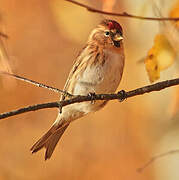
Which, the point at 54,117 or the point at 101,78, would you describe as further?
the point at 54,117

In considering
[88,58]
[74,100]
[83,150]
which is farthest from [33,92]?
[74,100]

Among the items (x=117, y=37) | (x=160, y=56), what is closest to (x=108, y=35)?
(x=117, y=37)

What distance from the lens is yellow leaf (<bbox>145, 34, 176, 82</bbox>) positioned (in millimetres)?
1898

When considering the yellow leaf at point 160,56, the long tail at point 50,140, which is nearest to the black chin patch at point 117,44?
the long tail at point 50,140

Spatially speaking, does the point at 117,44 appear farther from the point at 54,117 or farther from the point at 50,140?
the point at 54,117

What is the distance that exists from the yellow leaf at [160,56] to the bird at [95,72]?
2.32 feet

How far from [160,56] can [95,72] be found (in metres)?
0.76

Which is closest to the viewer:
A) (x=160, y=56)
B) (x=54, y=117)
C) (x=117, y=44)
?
(x=160, y=56)

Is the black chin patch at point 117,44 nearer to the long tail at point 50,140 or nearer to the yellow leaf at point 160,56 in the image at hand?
the long tail at point 50,140

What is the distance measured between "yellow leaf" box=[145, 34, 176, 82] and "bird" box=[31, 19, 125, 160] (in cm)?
71

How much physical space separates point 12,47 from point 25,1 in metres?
0.36

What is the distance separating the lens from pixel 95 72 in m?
2.64

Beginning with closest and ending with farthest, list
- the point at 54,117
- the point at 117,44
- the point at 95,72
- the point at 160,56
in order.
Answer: the point at 160,56 → the point at 95,72 → the point at 117,44 → the point at 54,117

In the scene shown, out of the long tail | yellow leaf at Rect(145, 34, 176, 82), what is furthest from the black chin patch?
yellow leaf at Rect(145, 34, 176, 82)
